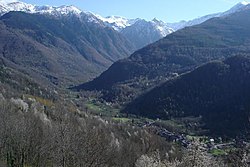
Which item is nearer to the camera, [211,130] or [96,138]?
[96,138]

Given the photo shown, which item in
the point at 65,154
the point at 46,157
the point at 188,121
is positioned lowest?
the point at 188,121

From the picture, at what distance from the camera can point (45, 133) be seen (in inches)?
2643

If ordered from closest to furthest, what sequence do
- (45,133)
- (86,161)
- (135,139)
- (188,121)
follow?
(86,161)
(45,133)
(135,139)
(188,121)

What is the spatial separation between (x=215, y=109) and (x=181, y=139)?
55035 mm

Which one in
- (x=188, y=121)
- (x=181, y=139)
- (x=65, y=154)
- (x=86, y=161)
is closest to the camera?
(x=86, y=161)

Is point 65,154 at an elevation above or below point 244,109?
above

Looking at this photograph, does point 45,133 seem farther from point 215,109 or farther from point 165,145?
point 215,109

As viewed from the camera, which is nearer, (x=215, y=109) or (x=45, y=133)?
(x=45, y=133)

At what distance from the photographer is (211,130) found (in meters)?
172

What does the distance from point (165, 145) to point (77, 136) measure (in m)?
74.1

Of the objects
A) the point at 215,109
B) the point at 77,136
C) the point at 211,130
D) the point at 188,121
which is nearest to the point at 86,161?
the point at 77,136

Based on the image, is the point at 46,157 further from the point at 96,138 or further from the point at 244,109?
the point at 244,109

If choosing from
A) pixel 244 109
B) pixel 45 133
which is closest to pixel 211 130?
pixel 244 109

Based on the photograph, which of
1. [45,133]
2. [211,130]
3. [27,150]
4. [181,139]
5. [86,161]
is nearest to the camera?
[86,161]
